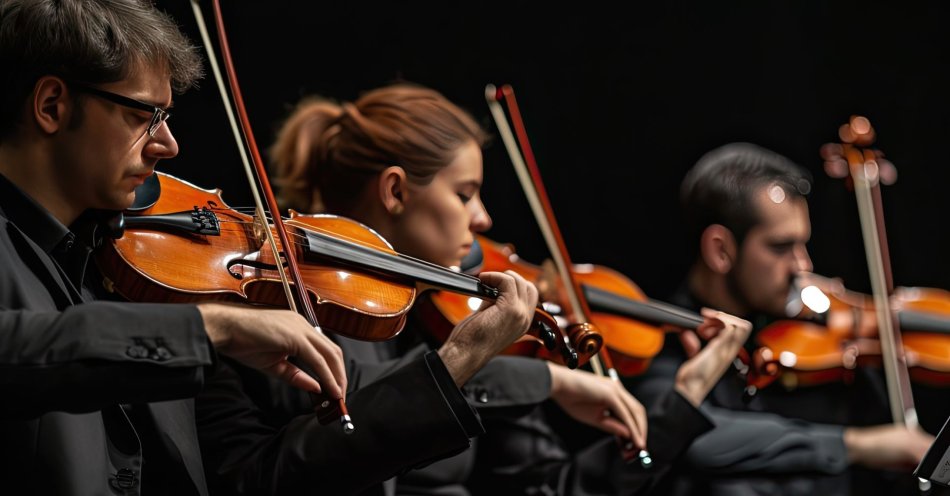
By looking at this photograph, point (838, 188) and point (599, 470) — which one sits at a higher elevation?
point (838, 188)

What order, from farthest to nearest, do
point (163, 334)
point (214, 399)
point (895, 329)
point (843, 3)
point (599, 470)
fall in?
point (843, 3)
point (895, 329)
point (599, 470)
point (214, 399)
point (163, 334)

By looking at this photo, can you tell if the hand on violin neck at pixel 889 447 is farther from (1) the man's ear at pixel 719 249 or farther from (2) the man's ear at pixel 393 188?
(2) the man's ear at pixel 393 188

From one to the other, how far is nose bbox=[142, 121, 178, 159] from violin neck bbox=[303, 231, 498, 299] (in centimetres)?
25

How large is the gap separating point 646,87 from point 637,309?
1034 mm

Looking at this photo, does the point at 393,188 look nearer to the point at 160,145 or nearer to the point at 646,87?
the point at 160,145

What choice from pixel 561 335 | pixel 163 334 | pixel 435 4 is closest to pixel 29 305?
pixel 163 334

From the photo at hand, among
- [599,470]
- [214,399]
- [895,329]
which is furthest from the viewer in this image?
[895,329]

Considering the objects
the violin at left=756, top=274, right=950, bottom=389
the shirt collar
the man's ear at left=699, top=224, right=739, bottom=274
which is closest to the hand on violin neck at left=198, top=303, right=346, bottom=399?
the shirt collar

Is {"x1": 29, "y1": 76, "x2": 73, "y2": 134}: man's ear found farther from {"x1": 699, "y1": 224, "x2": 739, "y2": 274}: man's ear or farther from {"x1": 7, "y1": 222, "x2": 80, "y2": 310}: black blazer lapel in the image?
{"x1": 699, "y1": 224, "x2": 739, "y2": 274}: man's ear

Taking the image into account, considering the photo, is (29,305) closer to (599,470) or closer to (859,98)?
(599,470)

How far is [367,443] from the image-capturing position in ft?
5.72

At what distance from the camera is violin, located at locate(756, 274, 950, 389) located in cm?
289

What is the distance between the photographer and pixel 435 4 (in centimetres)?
314

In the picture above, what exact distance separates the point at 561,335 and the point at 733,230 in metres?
1.21
